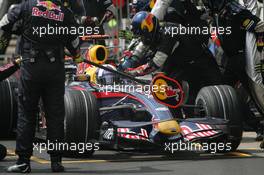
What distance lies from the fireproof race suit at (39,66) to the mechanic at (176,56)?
2.05 meters

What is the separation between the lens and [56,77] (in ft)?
27.9

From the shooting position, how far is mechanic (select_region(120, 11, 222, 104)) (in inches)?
411

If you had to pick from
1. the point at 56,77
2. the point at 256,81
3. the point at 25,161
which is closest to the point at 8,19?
the point at 56,77

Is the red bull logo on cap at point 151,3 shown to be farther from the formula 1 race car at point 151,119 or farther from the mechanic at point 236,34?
the formula 1 race car at point 151,119

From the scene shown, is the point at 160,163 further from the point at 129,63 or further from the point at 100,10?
the point at 100,10

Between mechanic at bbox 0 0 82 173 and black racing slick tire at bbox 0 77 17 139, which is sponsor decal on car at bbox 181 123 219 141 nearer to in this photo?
mechanic at bbox 0 0 82 173

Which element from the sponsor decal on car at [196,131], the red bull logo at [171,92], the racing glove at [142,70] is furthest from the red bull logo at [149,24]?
the sponsor decal on car at [196,131]

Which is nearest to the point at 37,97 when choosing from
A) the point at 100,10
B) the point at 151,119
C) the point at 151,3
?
the point at 151,119

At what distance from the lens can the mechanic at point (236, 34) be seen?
10789 millimetres

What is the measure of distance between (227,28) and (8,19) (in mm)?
3676

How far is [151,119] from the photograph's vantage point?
9742mm

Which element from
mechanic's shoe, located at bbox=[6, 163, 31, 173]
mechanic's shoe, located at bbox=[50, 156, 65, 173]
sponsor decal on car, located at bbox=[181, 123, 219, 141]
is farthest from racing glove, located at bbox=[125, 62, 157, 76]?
mechanic's shoe, located at bbox=[6, 163, 31, 173]

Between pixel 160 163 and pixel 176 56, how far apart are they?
2133mm

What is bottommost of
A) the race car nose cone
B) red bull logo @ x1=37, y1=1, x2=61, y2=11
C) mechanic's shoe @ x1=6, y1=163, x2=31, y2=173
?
mechanic's shoe @ x1=6, y1=163, x2=31, y2=173
